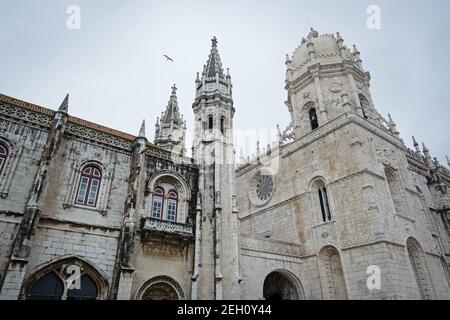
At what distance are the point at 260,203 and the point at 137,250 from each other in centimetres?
1329

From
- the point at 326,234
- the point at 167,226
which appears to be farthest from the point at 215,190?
the point at 326,234

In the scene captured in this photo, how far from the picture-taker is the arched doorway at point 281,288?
1870 cm

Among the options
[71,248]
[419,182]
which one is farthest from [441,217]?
[71,248]

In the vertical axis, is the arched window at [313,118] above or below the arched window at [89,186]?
above

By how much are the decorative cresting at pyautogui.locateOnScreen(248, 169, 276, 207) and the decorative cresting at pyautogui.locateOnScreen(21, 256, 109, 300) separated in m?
15.0

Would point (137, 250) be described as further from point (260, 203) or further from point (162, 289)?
point (260, 203)

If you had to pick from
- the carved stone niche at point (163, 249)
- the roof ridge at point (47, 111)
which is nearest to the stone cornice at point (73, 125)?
the roof ridge at point (47, 111)

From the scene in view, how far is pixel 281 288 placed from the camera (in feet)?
63.9

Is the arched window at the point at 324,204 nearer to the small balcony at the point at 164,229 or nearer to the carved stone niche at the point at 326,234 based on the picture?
the carved stone niche at the point at 326,234

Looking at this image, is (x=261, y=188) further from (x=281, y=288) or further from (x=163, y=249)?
(x=163, y=249)

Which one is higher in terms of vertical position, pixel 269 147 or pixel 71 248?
pixel 269 147

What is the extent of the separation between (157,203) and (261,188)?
12.4 m

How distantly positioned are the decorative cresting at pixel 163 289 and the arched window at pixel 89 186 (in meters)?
4.71

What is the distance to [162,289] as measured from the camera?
13930 millimetres
